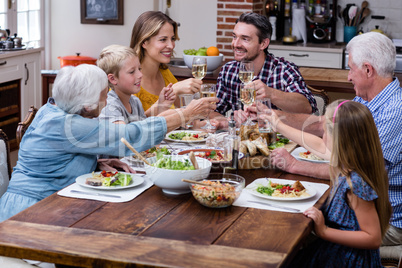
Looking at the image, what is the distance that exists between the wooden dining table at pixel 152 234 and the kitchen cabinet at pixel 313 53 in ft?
13.0

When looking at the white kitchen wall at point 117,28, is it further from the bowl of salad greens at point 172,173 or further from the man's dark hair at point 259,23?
the bowl of salad greens at point 172,173

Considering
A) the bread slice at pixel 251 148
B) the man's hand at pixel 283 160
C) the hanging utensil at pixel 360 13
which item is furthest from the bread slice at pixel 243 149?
the hanging utensil at pixel 360 13

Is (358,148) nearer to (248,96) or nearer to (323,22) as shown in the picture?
(248,96)

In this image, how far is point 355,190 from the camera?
1.93 m

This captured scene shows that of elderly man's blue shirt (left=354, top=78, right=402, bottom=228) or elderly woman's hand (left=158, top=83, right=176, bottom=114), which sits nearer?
elderly man's blue shirt (left=354, top=78, right=402, bottom=228)

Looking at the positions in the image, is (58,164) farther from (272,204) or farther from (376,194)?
(376,194)

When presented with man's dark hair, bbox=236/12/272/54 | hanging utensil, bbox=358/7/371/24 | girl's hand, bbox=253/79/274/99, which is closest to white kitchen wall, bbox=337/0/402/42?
hanging utensil, bbox=358/7/371/24

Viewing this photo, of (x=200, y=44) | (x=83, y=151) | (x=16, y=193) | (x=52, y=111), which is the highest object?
(x=200, y=44)

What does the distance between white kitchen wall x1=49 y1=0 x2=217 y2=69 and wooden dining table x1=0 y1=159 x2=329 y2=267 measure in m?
4.29

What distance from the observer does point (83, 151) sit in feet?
7.39

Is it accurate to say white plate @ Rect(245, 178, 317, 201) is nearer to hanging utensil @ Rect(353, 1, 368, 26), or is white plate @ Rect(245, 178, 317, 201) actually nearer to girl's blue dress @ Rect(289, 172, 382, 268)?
girl's blue dress @ Rect(289, 172, 382, 268)

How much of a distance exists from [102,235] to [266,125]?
1141 millimetres

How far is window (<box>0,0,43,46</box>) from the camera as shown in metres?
5.44

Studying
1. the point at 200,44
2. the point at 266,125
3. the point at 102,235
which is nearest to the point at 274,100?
the point at 266,125
